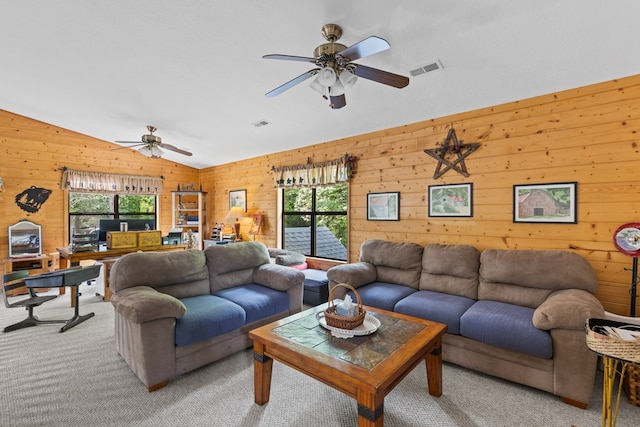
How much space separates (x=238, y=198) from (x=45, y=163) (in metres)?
3.55

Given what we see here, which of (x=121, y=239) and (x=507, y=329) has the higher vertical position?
(x=121, y=239)

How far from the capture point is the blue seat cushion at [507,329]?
2.20 m

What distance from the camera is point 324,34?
7.52 ft

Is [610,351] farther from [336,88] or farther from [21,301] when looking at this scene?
[21,301]

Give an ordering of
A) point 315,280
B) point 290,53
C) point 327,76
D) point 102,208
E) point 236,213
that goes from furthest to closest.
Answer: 1. point 102,208
2. point 236,213
3. point 315,280
4. point 290,53
5. point 327,76

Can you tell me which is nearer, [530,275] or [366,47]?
[366,47]

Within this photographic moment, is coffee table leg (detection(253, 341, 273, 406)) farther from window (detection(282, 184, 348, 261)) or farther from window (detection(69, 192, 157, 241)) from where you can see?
window (detection(69, 192, 157, 241))

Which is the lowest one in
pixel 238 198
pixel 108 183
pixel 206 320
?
pixel 206 320

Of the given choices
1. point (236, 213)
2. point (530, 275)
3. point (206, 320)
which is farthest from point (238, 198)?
point (530, 275)

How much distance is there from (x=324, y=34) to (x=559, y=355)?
9.53 feet

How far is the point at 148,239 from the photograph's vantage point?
4.96 metres

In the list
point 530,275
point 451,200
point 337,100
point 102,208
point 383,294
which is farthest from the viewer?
point 102,208

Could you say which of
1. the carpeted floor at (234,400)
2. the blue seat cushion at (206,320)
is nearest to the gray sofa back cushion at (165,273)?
the blue seat cushion at (206,320)

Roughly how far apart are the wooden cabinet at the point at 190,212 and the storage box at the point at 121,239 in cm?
232
